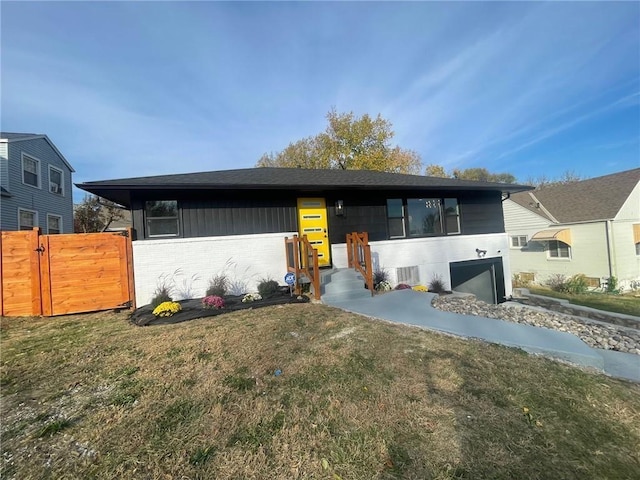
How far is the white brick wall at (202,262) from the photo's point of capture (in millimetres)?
7105

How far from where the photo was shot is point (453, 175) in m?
30.1

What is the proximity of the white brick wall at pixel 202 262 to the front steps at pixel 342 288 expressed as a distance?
1543mm

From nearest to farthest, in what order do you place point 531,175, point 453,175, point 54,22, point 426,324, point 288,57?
1. point 426,324
2. point 54,22
3. point 288,57
4. point 453,175
5. point 531,175

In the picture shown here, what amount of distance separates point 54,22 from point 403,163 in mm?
22122

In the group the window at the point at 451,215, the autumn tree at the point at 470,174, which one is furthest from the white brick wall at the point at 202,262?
the autumn tree at the point at 470,174

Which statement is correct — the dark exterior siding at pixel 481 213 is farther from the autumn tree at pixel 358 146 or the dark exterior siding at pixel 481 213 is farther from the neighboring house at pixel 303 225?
the autumn tree at pixel 358 146

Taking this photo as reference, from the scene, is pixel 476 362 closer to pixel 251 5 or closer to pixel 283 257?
pixel 283 257

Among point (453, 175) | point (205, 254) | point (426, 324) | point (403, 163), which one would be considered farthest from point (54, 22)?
point (453, 175)

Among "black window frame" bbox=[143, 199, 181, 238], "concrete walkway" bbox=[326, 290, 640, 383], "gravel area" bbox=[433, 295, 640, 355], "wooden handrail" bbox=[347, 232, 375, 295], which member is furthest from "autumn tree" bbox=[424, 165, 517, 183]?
"black window frame" bbox=[143, 199, 181, 238]

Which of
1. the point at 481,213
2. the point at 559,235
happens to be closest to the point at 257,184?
the point at 481,213

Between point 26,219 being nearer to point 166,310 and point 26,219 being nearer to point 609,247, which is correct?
point 166,310

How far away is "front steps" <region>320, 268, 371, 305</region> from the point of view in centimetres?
669

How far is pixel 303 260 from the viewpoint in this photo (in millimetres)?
7164

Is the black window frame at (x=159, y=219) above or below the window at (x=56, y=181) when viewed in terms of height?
below
